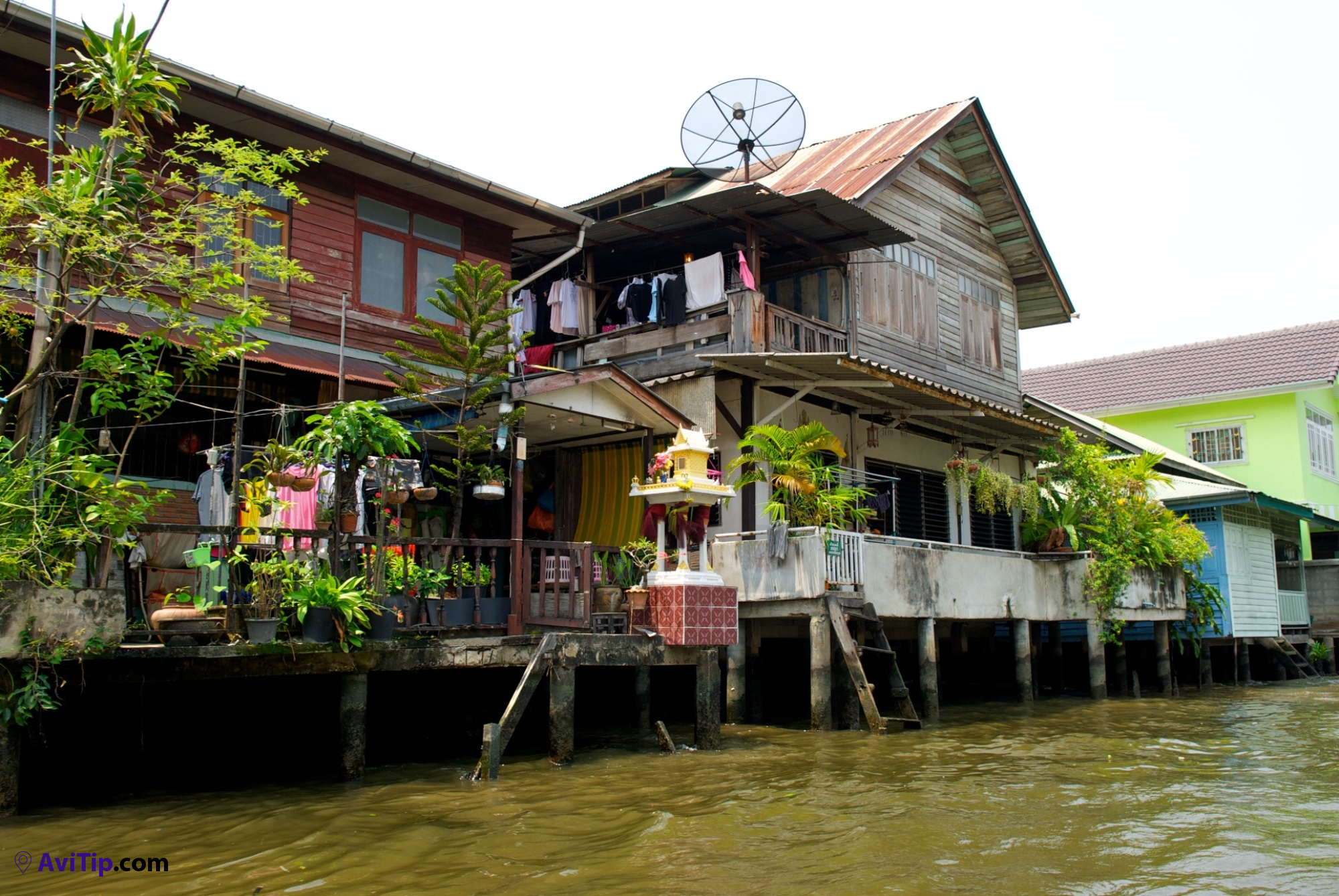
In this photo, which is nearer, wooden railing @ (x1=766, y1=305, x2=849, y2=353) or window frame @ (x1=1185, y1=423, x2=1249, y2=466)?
wooden railing @ (x1=766, y1=305, x2=849, y2=353)

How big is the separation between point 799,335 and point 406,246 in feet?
19.2

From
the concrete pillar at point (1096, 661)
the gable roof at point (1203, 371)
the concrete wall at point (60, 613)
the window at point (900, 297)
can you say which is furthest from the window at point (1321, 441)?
the concrete wall at point (60, 613)

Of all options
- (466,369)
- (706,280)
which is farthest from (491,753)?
(706,280)

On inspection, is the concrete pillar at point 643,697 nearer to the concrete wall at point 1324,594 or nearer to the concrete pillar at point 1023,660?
the concrete pillar at point 1023,660

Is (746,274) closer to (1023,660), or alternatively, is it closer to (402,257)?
(402,257)

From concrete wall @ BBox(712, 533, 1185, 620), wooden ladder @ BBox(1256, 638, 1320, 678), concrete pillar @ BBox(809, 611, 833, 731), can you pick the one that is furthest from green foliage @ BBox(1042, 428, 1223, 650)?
concrete pillar @ BBox(809, 611, 833, 731)

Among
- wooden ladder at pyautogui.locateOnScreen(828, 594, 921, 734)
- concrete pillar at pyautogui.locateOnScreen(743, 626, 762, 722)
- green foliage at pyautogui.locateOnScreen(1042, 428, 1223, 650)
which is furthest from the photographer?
green foliage at pyautogui.locateOnScreen(1042, 428, 1223, 650)

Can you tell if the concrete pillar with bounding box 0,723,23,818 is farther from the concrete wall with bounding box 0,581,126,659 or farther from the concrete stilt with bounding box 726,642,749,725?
the concrete stilt with bounding box 726,642,749,725

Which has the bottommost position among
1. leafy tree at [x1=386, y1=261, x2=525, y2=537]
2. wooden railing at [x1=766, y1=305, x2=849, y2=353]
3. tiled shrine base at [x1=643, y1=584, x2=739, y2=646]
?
tiled shrine base at [x1=643, y1=584, x2=739, y2=646]

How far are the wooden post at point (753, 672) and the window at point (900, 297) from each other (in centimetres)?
605

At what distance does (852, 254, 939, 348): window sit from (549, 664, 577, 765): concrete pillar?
9.66m

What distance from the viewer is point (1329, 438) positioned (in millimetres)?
33031

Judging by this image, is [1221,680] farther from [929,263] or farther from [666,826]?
[666,826]

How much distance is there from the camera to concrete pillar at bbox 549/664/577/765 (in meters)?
11.0
